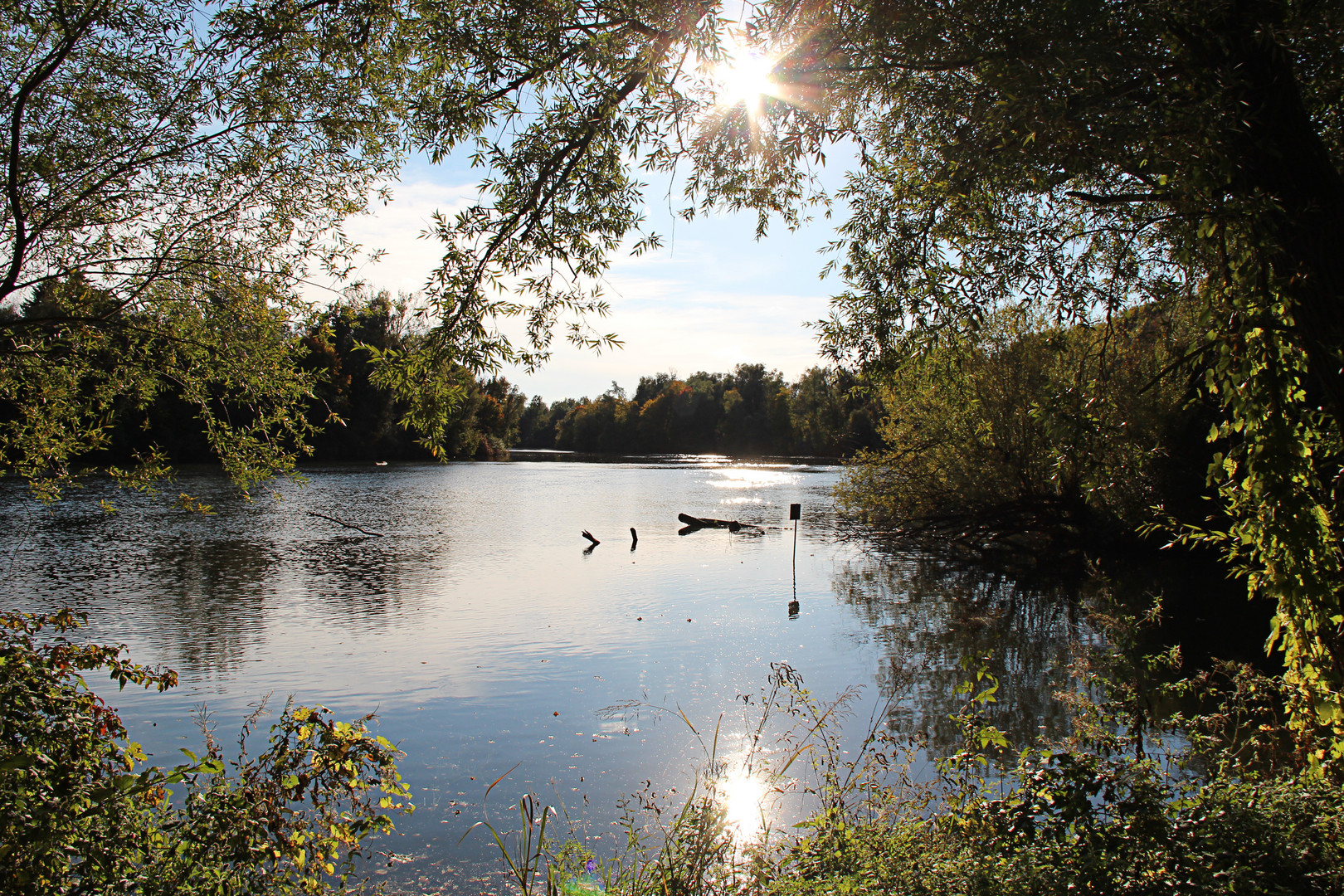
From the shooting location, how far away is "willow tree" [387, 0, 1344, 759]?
3.49 metres

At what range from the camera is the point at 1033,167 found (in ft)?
18.3

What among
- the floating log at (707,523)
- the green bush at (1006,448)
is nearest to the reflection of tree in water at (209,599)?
the green bush at (1006,448)

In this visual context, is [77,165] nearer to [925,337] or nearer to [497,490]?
[925,337]

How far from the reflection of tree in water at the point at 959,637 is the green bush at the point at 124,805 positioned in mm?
4140

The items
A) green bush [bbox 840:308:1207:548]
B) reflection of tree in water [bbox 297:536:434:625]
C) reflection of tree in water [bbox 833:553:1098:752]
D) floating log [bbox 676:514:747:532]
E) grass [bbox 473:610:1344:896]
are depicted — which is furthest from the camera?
floating log [bbox 676:514:747:532]

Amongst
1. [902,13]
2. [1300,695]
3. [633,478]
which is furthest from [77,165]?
[633,478]

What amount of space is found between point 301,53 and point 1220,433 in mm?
7748

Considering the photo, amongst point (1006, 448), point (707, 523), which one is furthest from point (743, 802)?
point (707, 523)

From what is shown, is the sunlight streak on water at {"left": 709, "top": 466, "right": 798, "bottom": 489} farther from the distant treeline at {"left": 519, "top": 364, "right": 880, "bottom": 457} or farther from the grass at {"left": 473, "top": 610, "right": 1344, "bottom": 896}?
the grass at {"left": 473, "top": 610, "right": 1344, "bottom": 896}

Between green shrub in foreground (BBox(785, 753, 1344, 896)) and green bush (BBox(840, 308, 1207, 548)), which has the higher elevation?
green bush (BBox(840, 308, 1207, 548))

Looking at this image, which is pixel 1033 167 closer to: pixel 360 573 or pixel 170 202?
pixel 170 202

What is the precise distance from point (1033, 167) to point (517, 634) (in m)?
10.8

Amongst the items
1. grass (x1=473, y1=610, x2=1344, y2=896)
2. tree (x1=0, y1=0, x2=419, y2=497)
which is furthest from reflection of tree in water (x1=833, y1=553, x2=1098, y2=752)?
tree (x1=0, y1=0, x2=419, y2=497)

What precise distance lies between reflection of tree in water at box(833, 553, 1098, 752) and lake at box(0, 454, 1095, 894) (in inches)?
2.3
